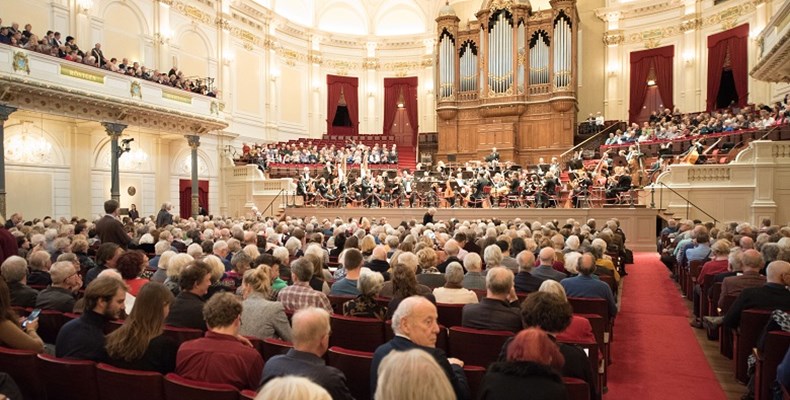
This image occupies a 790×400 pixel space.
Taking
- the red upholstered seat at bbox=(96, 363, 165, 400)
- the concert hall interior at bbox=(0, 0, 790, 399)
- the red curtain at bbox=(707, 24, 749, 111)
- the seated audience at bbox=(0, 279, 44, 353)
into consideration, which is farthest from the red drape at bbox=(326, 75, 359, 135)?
the red upholstered seat at bbox=(96, 363, 165, 400)

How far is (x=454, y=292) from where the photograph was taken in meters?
4.18

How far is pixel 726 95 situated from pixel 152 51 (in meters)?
19.9

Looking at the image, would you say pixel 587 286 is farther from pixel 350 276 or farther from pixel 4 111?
pixel 4 111

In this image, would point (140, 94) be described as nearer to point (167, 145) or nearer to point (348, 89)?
point (167, 145)

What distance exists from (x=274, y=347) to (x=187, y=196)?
17328 millimetres

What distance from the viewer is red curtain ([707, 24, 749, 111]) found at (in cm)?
1719

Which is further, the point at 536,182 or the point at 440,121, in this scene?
the point at 440,121

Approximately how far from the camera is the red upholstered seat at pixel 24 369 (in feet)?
8.70

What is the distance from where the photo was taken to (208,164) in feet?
64.0

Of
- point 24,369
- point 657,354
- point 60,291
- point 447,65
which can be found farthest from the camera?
point 447,65

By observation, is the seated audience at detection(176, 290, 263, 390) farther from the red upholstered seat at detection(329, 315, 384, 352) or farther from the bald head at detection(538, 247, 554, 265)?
the bald head at detection(538, 247, 554, 265)

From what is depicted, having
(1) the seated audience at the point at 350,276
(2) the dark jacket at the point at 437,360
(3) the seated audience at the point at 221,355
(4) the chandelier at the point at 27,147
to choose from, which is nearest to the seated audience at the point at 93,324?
(3) the seated audience at the point at 221,355

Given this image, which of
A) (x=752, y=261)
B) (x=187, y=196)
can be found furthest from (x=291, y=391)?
(x=187, y=196)

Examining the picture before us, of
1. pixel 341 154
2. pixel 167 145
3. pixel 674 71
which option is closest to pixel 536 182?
pixel 341 154
